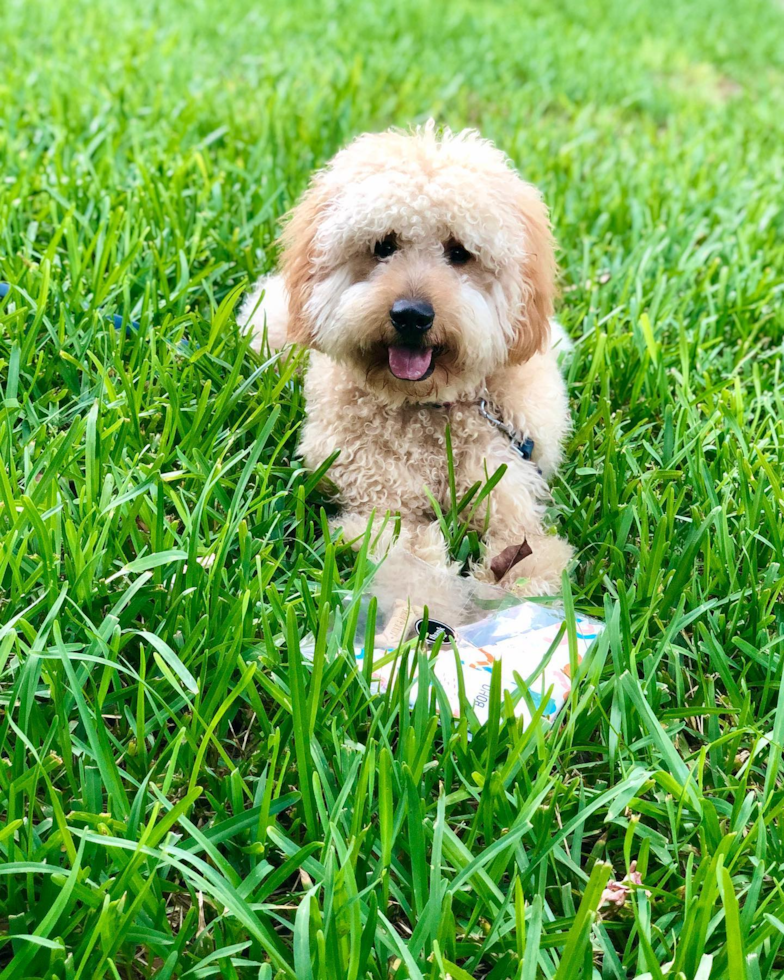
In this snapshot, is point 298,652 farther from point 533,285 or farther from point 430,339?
point 533,285

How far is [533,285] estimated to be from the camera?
2439 millimetres

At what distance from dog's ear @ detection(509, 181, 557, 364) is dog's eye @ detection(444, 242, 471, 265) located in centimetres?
15

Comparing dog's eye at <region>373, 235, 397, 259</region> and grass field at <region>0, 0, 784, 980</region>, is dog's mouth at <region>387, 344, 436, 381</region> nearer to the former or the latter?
dog's eye at <region>373, 235, 397, 259</region>

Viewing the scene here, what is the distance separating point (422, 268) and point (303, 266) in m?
0.36

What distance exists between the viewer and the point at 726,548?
224 centimetres

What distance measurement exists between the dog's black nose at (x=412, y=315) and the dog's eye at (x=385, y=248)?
0.20 meters

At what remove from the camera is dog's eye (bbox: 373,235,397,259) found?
7.86 ft

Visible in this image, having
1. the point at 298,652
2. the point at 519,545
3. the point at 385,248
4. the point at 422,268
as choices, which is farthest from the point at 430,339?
the point at 298,652

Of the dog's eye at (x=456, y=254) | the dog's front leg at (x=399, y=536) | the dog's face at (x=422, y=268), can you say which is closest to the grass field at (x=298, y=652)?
the dog's front leg at (x=399, y=536)

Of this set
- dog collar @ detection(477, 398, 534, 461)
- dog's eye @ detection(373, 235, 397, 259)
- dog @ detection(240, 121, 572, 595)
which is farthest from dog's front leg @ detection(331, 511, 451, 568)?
dog's eye @ detection(373, 235, 397, 259)

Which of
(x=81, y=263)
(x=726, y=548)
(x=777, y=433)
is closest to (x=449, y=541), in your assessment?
(x=726, y=548)

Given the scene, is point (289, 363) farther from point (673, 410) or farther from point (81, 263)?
point (673, 410)

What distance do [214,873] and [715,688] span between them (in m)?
1.20

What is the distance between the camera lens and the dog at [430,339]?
7.55 feet
